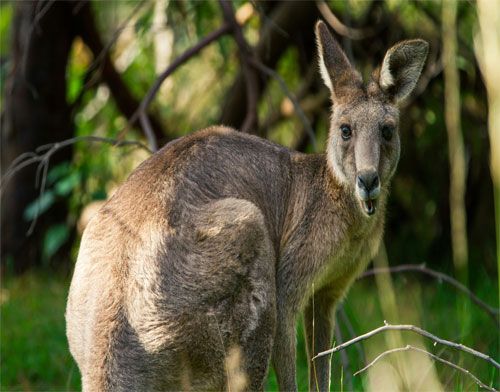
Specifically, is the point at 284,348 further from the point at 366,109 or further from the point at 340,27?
the point at 340,27

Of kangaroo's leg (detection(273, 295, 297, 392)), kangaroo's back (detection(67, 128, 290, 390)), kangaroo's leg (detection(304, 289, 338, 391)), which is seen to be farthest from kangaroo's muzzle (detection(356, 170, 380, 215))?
kangaroo's leg (detection(304, 289, 338, 391))

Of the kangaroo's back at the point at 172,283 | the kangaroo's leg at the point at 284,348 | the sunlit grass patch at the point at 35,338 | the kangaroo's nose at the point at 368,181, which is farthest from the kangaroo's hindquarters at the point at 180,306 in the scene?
the sunlit grass patch at the point at 35,338

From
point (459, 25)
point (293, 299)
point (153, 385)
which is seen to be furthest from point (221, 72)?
point (153, 385)

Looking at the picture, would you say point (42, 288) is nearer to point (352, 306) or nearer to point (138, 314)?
point (352, 306)

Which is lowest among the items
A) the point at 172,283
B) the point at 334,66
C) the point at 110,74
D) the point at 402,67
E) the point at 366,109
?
the point at 172,283

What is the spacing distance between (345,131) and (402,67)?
0.51 metres

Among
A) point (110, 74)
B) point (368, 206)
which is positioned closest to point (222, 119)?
point (110, 74)

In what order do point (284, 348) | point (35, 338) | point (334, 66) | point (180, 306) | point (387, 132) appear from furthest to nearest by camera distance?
point (35, 338), point (334, 66), point (387, 132), point (284, 348), point (180, 306)

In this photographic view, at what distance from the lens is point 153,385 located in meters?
4.27

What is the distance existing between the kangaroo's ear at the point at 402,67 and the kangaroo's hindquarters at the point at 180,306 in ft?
4.09

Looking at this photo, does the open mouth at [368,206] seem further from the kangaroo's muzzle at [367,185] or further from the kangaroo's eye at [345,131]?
the kangaroo's eye at [345,131]

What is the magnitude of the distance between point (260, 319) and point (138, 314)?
63cm

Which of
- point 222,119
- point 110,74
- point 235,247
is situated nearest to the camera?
point 235,247

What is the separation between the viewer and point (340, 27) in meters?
7.76
